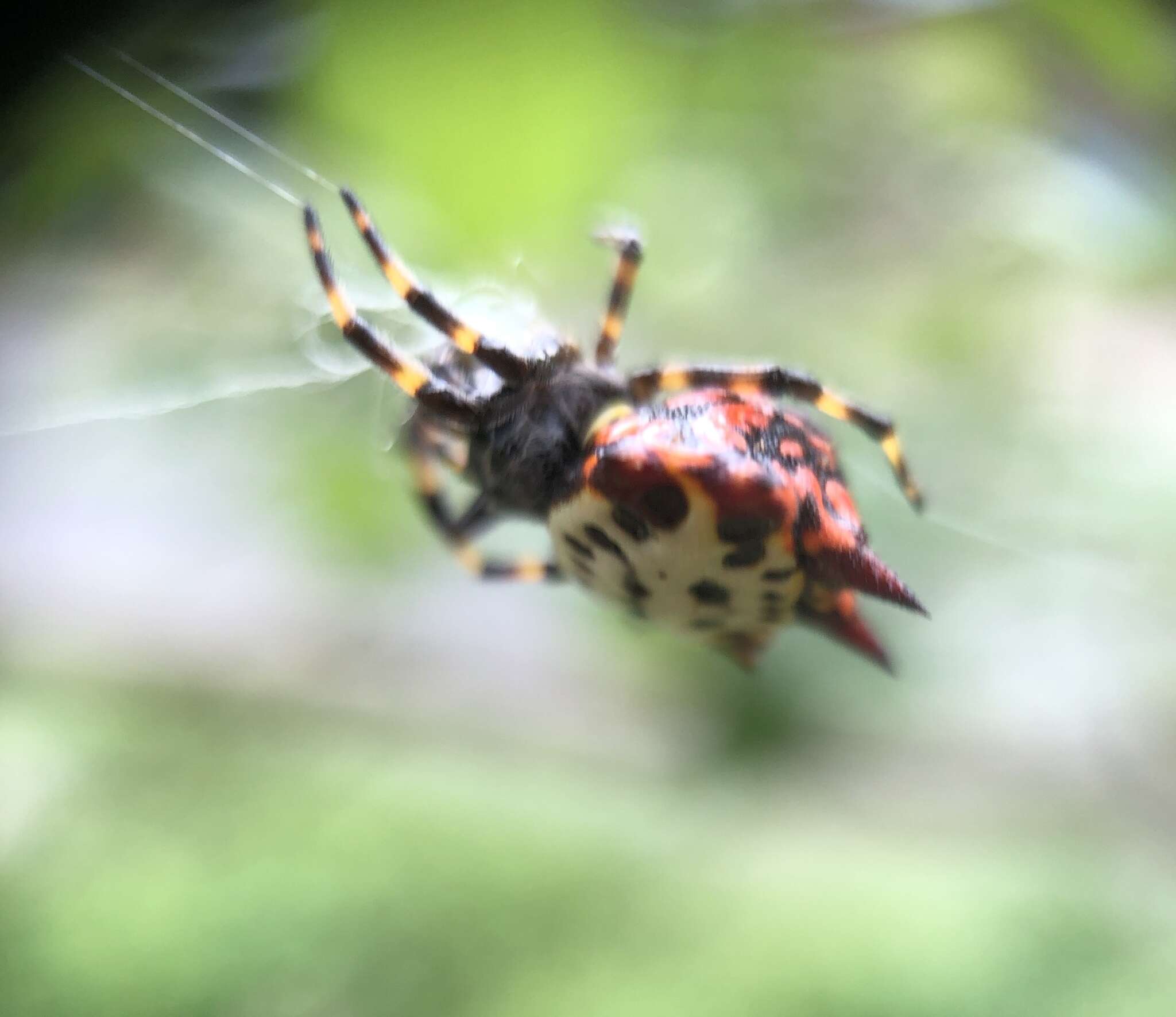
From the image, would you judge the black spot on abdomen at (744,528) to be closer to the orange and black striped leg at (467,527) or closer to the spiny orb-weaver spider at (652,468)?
the spiny orb-weaver spider at (652,468)

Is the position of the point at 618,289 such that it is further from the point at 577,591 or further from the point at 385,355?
the point at 577,591

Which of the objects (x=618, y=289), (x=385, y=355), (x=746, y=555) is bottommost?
(x=746, y=555)

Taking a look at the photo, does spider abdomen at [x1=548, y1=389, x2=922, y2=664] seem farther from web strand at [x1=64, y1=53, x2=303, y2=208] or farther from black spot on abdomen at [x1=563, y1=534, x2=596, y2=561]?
web strand at [x1=64, y1=53, x2=303, y2=208]

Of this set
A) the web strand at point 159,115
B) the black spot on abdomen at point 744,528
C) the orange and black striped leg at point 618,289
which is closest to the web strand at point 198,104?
the web strand at point 159,115

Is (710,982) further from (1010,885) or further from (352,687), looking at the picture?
(352,687)

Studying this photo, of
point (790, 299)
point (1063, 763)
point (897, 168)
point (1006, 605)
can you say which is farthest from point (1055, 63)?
point (1063, 763)

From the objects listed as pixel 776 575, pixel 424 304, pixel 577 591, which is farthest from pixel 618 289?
pixel 577 591

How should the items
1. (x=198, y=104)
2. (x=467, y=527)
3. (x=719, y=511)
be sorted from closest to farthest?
(x=719, y=511) < (x=198, y=104) < (x=467, y=527)

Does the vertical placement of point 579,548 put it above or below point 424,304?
below
